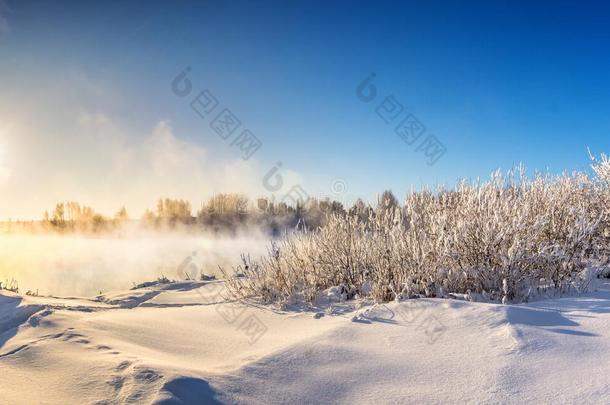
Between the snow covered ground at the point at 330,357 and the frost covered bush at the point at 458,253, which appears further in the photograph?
the frost covered bush at the point at 458,253

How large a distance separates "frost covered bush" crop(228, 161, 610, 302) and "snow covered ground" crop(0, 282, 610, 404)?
1.72ft

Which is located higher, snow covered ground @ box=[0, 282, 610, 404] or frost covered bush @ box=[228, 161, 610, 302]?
frost covered bush @ box=[228, 161, 610, 302]

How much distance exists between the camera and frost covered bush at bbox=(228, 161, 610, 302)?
4484 mm

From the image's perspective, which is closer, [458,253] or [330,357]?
[330,357]

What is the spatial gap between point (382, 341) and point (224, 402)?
1307 millimetres

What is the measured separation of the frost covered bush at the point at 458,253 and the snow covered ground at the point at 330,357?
526 mm

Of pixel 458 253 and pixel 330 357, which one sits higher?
pixel 458 253

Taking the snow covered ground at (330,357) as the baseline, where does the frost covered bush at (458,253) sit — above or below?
above

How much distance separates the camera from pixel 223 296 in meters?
6.16

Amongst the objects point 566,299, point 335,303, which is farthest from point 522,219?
point 335,303

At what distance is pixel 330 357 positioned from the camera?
2963 mm

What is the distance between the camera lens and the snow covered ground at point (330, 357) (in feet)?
7.93

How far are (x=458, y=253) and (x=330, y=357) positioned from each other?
2.25 meters

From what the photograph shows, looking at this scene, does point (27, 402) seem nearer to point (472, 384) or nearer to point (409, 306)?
point (472, 384)
